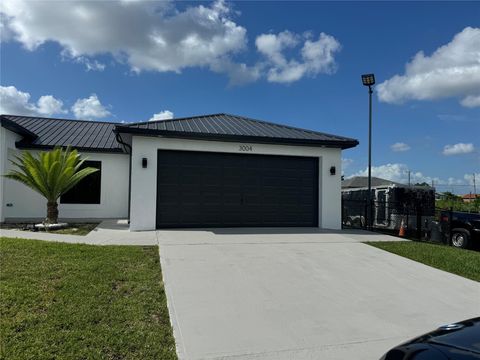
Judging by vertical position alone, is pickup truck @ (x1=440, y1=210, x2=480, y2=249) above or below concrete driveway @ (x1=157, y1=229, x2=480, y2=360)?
above

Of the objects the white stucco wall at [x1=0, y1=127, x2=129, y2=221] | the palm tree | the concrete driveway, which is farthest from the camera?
the white stucco wall at [x1=0, y1=127, x2=129, y2=221]

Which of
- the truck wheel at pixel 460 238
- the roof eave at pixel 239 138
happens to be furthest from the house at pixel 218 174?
the truck wheel at pixel 460 238

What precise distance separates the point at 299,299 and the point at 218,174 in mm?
7187

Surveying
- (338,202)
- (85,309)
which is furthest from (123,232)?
(338,202)

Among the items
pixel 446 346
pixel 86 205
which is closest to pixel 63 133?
pixel 86 205

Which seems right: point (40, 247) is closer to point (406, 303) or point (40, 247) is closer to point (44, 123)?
point (406, 303)

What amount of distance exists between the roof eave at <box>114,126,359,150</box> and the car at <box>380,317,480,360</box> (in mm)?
9760

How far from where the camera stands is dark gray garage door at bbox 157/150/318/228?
1196 cm

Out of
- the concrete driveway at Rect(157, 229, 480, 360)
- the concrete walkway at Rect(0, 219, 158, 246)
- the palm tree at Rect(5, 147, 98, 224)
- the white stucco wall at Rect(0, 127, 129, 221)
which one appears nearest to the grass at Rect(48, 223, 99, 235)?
the concrete walkway at Rect(0, 219, 158, 246)

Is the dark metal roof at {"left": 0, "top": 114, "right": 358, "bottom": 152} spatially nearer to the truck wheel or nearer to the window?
the window

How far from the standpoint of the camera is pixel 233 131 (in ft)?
41.6

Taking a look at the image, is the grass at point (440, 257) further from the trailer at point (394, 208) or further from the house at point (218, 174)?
the house at point (218, 174)

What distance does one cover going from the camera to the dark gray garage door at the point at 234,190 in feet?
39.2

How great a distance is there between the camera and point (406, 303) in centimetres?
578
